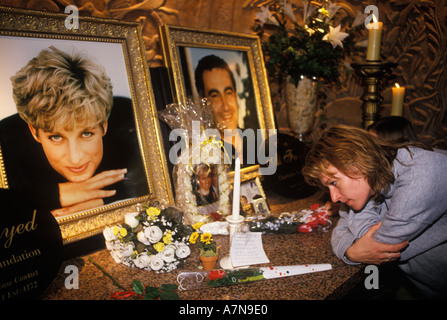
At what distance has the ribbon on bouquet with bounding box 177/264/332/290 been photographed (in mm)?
1215

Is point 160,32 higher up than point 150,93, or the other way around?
point 160,32

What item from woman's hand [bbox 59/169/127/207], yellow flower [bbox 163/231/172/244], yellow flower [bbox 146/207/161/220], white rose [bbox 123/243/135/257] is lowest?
white rose [bbox 123/243/135/257]

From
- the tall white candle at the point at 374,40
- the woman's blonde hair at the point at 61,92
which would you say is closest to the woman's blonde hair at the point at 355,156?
the tall white candle at the point at 374,40

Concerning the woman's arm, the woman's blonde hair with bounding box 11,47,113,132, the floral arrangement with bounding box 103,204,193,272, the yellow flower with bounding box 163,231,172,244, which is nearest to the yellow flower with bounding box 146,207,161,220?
the floral arrangement with bounding box 103,204,193,272

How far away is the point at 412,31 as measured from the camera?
2395 mm

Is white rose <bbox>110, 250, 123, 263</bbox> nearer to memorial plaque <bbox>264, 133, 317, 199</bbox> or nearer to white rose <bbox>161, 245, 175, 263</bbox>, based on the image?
white rose <bbox>161, 245, 175, 263</bbox>

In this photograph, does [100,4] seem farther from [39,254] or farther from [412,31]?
[412,31]

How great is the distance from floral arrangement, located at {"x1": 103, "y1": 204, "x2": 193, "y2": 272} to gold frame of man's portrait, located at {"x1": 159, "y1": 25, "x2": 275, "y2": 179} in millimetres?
717

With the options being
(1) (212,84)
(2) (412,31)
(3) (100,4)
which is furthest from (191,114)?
(2) (412,31)

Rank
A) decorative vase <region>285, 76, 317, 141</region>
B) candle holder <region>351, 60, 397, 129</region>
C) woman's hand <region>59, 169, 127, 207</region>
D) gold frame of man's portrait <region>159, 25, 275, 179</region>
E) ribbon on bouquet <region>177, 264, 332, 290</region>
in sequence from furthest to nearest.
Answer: decorative vase <region>285, 76, 317, 141</region>
candle holder <region>351, 60, 397, 129</region>
gold frame of man's portrait <region>159, 25, 275, 179</region>
woman's hand <region>59, 169, 127, 207</region>
ribbon on bouquet <region>177, 264, 332, 290</region>

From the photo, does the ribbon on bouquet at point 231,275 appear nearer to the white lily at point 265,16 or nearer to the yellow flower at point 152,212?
the yellow flower at point 152,212

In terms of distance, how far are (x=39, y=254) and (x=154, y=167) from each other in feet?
2.22
